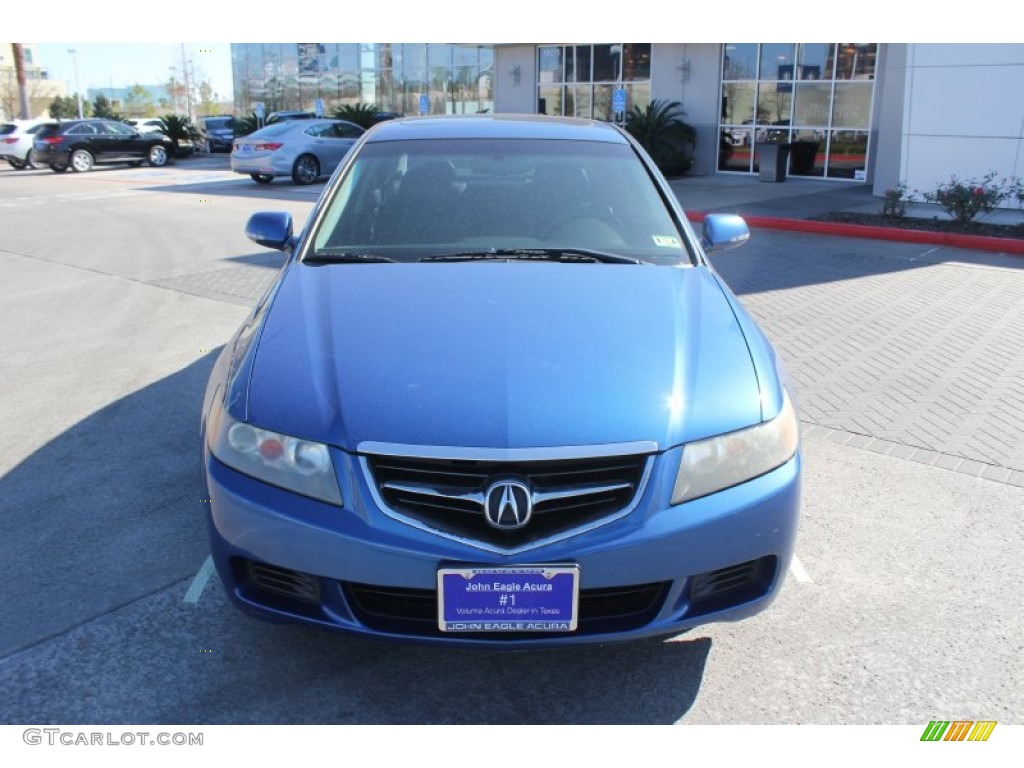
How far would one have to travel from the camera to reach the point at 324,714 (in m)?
2.69

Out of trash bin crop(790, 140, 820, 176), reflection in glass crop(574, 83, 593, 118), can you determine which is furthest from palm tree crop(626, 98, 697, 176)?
reflection in glass crop(574, 83, 593, 118)

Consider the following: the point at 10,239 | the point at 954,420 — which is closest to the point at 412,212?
the point at 954,420

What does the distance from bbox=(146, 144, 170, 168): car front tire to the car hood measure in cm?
2892

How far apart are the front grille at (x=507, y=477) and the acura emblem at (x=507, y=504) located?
0.06ft

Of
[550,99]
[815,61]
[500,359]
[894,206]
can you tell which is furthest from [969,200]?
[550,99]

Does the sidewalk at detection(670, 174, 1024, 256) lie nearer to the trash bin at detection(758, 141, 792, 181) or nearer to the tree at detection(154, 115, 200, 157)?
the trash bin at detection(758, 141, 792, 181)

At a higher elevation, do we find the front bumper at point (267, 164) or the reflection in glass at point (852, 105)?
the reflection in glass at point (852, 105)

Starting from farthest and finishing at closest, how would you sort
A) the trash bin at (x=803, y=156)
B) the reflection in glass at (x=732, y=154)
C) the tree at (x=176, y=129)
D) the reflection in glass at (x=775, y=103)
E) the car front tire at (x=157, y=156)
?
the tree at (x=176, y=129)
the car front tire at (x=157, y=156)
the reflection in glass at (x=732, y=154)
the reflection in glass at (x=775, y=103)
the trash bin at (x=803, y=156)

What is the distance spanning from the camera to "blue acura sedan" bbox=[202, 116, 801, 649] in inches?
95.6

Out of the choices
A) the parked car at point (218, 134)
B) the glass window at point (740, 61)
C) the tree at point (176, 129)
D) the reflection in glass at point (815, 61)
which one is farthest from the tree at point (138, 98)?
the reflection in glass at point (815, 61)

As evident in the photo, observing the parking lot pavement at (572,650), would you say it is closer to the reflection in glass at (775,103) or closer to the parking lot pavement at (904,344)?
the parking lot pavement at (904,344)

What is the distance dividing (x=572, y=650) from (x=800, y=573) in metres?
1.09

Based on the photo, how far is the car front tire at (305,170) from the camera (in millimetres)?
20859

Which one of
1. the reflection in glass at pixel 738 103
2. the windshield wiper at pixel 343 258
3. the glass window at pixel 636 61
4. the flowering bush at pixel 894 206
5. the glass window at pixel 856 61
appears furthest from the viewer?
the glass window at pixel 636 61
